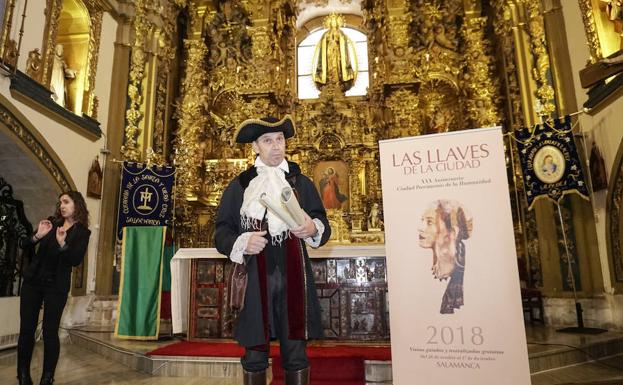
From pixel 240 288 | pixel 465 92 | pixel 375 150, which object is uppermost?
pixel 465 92

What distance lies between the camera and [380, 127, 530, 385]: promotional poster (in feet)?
7.44

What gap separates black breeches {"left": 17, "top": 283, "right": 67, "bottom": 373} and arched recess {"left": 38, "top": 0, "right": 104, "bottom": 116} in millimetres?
4285

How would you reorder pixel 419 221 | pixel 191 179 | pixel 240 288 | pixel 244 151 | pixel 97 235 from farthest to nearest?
pixel 244 151, pixel 191 179, pixel 97 235, pixel 419 221, pixel 240 288

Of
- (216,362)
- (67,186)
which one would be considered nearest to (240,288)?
(216,362)

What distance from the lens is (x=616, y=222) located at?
217 inches

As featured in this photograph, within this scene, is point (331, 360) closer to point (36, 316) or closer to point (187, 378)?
point (187, 378)

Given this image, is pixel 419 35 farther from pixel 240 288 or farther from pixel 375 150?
pixel 240 288

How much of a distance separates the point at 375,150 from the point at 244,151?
2.89m

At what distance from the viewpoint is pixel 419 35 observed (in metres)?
9.68

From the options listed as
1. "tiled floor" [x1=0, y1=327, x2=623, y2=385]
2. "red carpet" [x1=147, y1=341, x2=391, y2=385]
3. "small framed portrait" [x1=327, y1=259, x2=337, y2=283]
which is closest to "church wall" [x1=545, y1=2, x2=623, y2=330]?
"tiled floor" [x1=0, y1=327, x2=623, y2=385]

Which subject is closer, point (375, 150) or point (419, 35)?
point (375, 150)

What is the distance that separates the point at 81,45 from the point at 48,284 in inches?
213

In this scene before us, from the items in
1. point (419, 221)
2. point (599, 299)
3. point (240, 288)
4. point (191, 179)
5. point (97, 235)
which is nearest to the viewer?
point (240, 288)

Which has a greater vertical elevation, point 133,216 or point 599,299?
point 133,216
